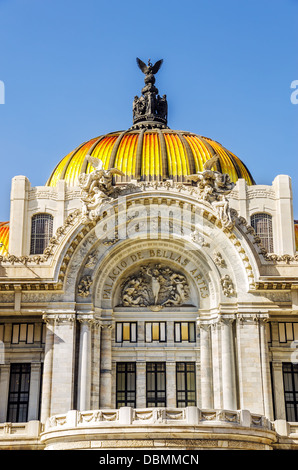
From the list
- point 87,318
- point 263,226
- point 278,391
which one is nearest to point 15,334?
point 87,318

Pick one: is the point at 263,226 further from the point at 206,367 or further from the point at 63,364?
the point at 63,364

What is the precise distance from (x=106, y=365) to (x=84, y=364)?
1930 mm

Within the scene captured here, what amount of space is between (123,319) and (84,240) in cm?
543

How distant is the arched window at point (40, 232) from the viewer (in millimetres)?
50906

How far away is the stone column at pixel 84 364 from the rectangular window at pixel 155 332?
418 cm

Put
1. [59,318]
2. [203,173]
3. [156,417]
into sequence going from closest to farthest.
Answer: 1. [156,417]
2. [59,318]
3. [203,173]

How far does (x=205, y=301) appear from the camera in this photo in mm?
48094

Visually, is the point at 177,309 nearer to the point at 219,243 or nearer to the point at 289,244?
the point at 219,243

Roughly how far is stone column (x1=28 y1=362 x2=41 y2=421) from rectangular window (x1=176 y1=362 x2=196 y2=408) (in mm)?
8264

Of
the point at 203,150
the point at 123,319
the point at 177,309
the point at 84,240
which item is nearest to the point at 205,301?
the point at 177,309

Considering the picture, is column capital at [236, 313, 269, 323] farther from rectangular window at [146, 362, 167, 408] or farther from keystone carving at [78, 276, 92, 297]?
keystone carving at [78, 276, 92, 297]

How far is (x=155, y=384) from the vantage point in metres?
47.3
